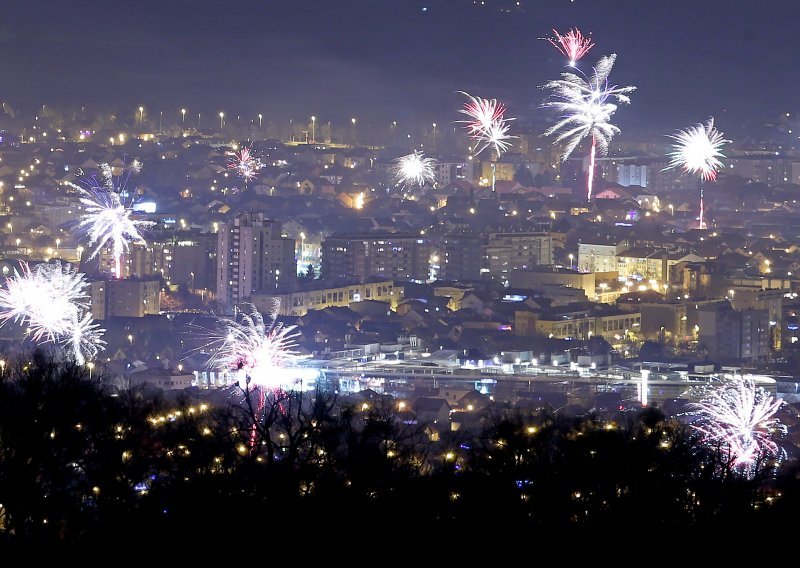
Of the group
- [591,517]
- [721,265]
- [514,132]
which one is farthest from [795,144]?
[591,517]

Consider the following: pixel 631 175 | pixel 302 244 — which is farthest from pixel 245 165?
pixel 631 175

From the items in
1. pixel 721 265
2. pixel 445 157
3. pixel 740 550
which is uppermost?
pixel 445 157

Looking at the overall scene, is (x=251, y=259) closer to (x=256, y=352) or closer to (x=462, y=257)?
(x=462, y=257)

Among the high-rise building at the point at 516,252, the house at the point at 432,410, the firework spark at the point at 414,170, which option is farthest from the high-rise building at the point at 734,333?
the firework spark at the point at 414,170

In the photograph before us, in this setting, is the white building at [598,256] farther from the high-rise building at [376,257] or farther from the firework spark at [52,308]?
the firework spark at [52,308]

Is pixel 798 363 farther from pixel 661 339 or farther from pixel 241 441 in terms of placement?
pixel 241 441

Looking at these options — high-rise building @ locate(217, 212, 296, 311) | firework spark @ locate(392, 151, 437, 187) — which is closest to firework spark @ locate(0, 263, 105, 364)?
high-rise building @ locate(217, 212, 296, 311)

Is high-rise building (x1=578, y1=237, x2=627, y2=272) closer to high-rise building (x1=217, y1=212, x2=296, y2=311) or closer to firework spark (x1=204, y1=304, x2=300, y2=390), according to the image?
high-rise building (x1=217, y1=212, x2=296, y2=311)
